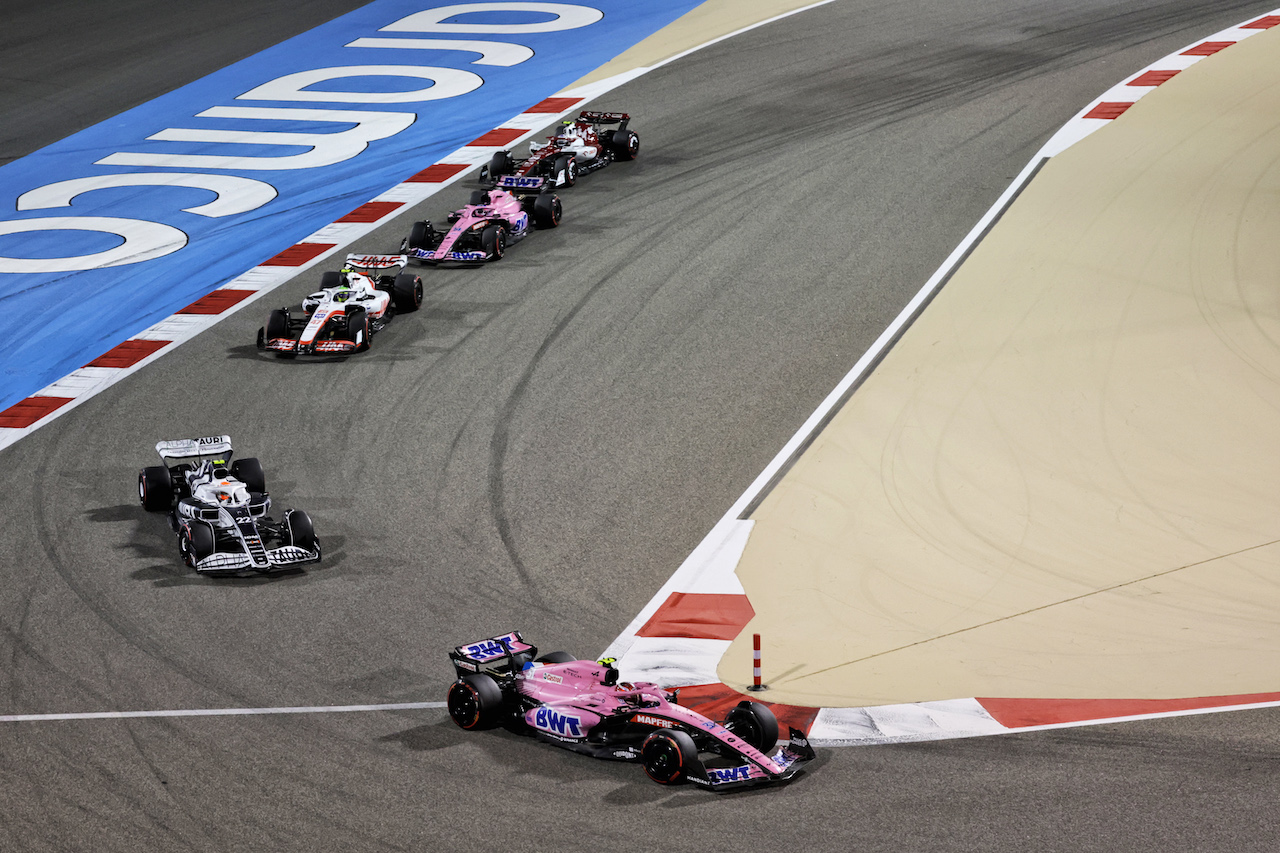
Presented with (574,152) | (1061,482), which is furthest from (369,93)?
(1061,482)

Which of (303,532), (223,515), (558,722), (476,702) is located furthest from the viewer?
(223,515)

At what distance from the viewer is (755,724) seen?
470 inches

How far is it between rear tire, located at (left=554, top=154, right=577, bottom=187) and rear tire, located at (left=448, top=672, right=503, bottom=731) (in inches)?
593

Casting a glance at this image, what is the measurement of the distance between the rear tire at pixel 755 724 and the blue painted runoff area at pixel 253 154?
41.3 ft

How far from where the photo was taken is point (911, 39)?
33062mm

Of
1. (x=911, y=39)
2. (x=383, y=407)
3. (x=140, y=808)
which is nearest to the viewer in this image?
(x=140, y=808)

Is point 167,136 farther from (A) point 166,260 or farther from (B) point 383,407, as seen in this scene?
(B) point 383,407

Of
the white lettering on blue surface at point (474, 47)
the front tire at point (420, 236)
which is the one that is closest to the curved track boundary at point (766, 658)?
the front tire at point (420, 236)

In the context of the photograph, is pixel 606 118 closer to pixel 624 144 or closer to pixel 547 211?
pixel 624 144

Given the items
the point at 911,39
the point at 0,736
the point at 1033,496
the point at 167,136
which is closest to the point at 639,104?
the point at 911,39

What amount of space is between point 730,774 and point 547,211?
48.2 feet

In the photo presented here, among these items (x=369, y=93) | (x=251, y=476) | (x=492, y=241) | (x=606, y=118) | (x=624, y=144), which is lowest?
(x=251, y=476)

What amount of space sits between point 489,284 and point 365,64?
13.0m

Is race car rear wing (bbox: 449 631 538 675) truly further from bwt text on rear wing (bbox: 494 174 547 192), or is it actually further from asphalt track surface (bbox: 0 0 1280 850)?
bwt text on rear wing (bbox: 494 174 547 192)
